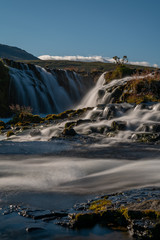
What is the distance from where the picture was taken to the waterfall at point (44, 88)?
2959 cm

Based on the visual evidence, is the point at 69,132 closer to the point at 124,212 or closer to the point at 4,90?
the point at 124,212

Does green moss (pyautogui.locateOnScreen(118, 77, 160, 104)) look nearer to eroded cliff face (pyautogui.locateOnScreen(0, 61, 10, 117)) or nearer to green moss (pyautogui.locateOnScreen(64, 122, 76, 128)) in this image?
green moss (pyautogui.locateOnScreen(64, 122, 76, 128))

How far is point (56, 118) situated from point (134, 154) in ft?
31.7

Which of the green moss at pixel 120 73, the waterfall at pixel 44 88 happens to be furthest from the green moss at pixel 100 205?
the green moss at pixel 120 73

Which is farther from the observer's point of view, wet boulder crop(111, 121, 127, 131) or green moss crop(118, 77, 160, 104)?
green moss crop(118, 77, 160, 104)

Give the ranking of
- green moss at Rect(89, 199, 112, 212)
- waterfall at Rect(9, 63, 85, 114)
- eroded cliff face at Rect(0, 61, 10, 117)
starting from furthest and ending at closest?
waterfall at Rect(9, 63, 85, 114), eroded cliff face at Rect(0, 61, 10, 117), green moss at Rect(89, 199, 112, 212)

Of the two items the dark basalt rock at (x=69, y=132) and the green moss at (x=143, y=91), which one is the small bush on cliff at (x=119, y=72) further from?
the dark basalt rock at (x=69, y=132)

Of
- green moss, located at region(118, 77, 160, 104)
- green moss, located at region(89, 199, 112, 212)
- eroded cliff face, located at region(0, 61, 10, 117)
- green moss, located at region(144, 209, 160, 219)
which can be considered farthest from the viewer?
eroded cliff face, located at region(0, 61, 10, 117)

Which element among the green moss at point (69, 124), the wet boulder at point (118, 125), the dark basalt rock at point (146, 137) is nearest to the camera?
the dark basalt rock at point (146, 137)

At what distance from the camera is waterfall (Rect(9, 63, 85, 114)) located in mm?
29594

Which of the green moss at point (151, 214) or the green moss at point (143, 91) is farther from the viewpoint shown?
the green moss at point (143, 91)

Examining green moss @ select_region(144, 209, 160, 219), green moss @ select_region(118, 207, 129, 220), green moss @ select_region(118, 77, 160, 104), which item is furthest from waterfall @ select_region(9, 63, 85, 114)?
green moss @ select_region(144, 209, 160, 219)

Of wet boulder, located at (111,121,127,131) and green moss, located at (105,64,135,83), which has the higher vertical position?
green moss, located at (105,64,135,83)

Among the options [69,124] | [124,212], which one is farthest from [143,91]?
[124,212]
